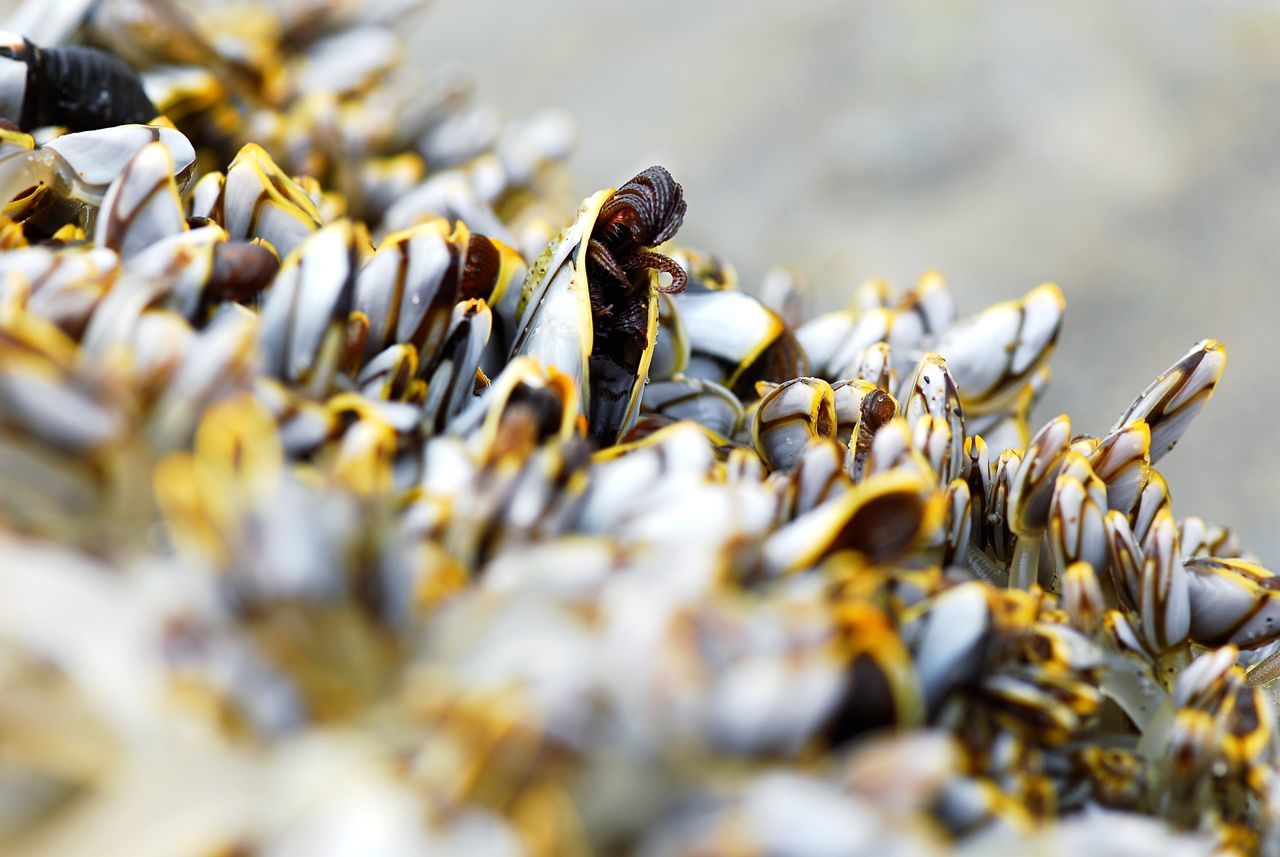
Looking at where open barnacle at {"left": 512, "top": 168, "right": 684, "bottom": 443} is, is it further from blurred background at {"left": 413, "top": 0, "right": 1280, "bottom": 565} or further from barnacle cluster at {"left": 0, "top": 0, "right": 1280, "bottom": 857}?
blurred background at {"left": 413, "top": 0, "right": 1280, "bottom": 565}

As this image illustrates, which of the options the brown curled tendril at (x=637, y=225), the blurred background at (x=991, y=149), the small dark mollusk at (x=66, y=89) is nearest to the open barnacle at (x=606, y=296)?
the brown curled tendril at (x=637, y=225)

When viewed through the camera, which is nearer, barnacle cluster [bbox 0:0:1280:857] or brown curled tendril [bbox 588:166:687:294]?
barnacle cluster [bbox 0:0:1280:857]

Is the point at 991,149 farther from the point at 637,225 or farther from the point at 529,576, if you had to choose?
the point at 529,576

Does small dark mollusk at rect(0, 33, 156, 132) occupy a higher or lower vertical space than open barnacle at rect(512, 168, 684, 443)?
higher

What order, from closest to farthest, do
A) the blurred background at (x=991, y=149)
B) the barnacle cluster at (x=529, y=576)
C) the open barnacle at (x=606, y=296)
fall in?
the barnacle cluster at (x=529, y=576)
the open barnacle at (x=606, y=296)
the blurred background at (x=991, y=149)

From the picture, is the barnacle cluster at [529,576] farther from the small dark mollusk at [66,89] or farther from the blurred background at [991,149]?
the blurred background at [991,149]

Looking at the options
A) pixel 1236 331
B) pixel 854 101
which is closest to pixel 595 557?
pixel 1236 331

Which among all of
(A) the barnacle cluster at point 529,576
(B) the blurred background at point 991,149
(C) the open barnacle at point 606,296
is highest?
(B) the blurred background at point 991,149

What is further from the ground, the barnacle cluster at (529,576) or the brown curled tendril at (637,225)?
the brown curled tendril at (637,225)

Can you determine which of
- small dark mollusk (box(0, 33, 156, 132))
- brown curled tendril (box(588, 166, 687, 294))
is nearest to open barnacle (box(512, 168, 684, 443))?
brown curled tendril (box(588, 166, 687, 294))
